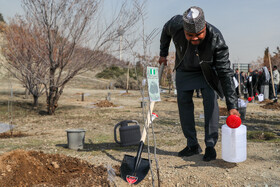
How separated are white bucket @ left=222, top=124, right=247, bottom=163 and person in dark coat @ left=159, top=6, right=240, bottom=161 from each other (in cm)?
23

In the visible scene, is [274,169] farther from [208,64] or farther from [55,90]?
[55,90]

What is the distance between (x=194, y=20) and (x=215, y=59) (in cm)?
56

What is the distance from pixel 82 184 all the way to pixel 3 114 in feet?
22.6

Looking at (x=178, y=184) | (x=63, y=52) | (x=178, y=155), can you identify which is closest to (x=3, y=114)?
(x=63, y=52)

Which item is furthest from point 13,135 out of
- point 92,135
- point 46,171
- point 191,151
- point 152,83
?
point 152,83

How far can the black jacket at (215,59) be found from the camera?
8.84 feet

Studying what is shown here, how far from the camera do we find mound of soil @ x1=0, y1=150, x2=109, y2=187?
250cm

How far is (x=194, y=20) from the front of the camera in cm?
240

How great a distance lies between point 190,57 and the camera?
2.92 m

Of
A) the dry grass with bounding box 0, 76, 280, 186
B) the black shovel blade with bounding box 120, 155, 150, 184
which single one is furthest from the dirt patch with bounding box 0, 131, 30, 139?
the black shovel blade with bounding box 120, 155, 150, 184

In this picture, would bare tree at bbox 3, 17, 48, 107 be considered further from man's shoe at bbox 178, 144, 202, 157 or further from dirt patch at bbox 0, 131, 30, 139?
man's shoe at bbox 178, 144, 202, 157

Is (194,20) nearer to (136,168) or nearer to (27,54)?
(136,168)

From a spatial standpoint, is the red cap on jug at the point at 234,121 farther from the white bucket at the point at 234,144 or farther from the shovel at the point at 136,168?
the shovel at the point at 136,168

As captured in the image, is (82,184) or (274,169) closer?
(82,184)
